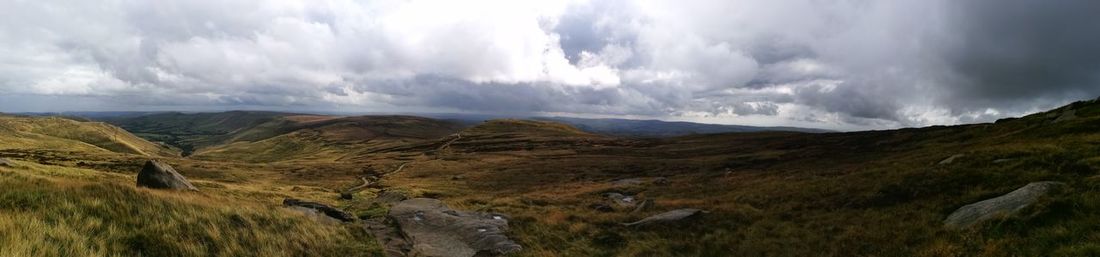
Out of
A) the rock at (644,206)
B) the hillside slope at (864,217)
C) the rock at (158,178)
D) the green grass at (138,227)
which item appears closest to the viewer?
the green grass at (138,227)

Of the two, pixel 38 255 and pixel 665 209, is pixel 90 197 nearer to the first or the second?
pixel 38 255

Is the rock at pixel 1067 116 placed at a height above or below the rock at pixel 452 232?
above

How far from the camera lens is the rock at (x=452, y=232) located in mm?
19359

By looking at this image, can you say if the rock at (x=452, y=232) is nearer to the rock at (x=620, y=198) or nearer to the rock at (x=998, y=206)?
the rock at (x=620, y=198)

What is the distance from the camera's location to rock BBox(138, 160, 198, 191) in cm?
3052

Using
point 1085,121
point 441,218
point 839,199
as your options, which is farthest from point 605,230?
point 1085,121

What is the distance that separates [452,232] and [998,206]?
20534mm

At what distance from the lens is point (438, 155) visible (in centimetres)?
13038

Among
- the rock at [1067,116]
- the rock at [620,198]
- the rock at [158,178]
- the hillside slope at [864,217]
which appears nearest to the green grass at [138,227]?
the hillside slope at [864,217]

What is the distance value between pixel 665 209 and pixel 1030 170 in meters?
16.7

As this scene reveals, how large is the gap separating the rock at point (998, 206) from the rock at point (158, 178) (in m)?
37.4

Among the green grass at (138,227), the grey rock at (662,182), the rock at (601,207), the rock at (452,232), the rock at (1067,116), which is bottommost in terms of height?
the grey rock at (662,182)

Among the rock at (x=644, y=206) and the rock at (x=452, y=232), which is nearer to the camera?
the rock at (x=452, y=232)

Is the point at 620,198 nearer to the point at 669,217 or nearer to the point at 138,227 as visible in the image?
the point at 669,217
